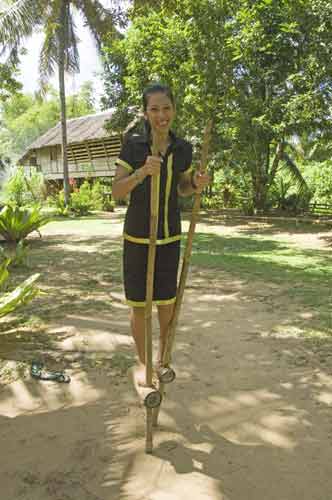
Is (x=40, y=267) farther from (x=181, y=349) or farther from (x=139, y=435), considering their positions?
(x=139, y=435)

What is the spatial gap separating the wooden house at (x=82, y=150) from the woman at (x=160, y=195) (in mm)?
21800

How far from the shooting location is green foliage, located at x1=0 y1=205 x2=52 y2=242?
8.20 meters

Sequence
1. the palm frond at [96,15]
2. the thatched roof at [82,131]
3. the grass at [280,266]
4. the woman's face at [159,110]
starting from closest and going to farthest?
the woman's face at [159,110] → the grass at [280,266] → the palm frond at [96,15] → the thatched roof at [82,131]

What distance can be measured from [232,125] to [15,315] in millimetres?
11277

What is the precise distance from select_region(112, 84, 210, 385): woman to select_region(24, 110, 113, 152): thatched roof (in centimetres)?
2237

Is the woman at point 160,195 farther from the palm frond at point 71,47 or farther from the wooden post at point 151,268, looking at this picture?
the palm frond at point 71,47

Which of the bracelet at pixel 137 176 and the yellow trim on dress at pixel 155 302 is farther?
the yellow trim on dress at pixel 155 302

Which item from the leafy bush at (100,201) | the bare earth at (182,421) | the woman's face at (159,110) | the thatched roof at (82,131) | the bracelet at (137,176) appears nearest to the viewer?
the bare earth at (182,421)

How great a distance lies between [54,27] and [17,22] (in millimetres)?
1280

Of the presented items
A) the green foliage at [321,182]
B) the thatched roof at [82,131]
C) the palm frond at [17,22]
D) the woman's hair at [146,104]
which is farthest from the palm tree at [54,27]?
the woman's hair at [146,104]

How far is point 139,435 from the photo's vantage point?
2.42m

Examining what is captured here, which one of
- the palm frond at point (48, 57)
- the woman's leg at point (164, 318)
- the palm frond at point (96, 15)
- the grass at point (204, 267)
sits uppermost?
the palm frond at point (96, 15)

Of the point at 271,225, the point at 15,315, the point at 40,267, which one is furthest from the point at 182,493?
the point at 271,225

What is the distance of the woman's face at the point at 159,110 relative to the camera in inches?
88.9
